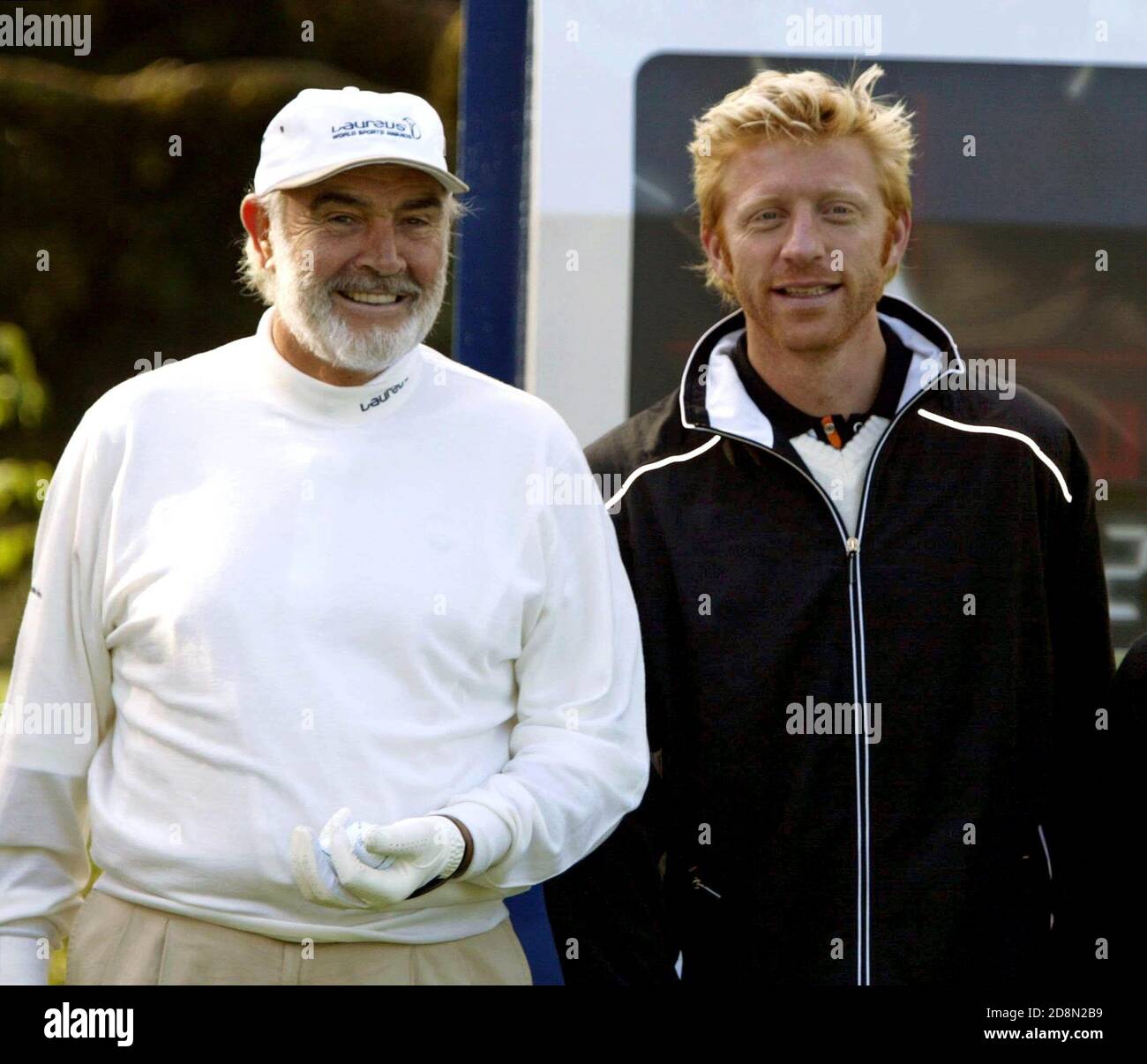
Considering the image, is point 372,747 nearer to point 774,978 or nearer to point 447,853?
point 447,853

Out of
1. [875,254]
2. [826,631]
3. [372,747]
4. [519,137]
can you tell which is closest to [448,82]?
[519,137]

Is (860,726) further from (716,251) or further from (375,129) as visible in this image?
(375,129)

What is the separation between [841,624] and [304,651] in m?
0.92

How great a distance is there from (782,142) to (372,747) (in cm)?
124

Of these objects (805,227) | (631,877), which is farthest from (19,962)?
(805,227)

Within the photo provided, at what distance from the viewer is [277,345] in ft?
8.01

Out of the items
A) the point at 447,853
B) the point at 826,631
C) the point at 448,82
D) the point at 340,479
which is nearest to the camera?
the point at 447,853

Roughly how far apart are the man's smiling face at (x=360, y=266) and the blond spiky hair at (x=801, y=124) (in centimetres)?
53

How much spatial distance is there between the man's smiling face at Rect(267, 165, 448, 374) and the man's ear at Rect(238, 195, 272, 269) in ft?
0.22

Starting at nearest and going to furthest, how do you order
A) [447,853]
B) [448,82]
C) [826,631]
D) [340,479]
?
1. [447,853]
2. [340,479]
3. [826,631]
4. [448,82]

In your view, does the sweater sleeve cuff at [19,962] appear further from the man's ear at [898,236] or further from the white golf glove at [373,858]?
the man's ear at [898,236]

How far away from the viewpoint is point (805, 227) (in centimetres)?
269

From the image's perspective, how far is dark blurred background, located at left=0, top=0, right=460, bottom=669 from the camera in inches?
173

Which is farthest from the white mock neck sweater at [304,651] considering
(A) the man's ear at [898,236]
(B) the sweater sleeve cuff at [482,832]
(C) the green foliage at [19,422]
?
(C) the green foliage at [19,422]
